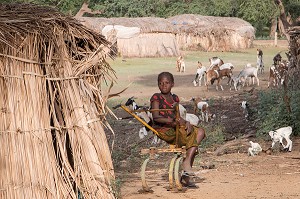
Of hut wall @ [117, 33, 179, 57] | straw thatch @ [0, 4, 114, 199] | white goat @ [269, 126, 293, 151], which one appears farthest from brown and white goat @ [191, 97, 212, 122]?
hut wall @ [117, 33, 179, 57]

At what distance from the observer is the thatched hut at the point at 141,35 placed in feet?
137

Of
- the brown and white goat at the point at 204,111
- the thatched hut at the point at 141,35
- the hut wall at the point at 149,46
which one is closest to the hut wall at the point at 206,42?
the hut wall at the point at 149,46

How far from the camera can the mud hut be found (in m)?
47.7

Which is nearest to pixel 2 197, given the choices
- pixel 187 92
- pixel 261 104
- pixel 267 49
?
pixel 261 104

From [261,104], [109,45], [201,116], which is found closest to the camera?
[109,45]

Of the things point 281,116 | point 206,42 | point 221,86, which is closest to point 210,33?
point 206,42

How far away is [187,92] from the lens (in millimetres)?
23188

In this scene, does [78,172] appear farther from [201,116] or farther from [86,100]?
[201,116]

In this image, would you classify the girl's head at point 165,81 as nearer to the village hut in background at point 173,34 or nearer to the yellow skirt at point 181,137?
the yellow skirt at point 181,137

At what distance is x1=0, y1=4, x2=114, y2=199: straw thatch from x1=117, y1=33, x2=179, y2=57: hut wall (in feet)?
113

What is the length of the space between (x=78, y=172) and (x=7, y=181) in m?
0.69

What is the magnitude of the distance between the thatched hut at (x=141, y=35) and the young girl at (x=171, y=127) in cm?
3277

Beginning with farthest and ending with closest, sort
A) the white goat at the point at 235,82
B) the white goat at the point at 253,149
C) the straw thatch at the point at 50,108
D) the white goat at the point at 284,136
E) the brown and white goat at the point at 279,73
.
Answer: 1. the white goat at the point at 235,82
2. the brown and white goat at the point at 279,73
3. the white goat at the point at 284,136
4. the white goat at the point at 253,149
5. the straw thatch at the point at 50,108

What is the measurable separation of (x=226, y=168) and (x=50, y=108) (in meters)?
3.87
